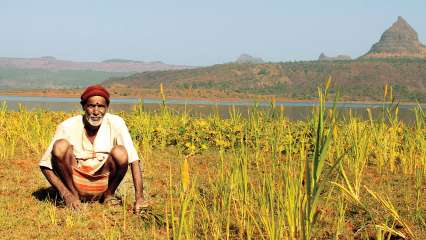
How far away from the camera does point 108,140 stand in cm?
582

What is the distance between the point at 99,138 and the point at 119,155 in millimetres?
315

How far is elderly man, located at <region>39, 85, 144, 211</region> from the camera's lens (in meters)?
5.58

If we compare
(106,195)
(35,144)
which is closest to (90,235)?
(106,195)

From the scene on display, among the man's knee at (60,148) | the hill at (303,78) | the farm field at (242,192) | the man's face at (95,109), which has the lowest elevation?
the hill at (303,78)

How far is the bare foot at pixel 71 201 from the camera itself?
5660mm

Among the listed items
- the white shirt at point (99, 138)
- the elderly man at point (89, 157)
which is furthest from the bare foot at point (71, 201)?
the white shirt at point (99, 138)

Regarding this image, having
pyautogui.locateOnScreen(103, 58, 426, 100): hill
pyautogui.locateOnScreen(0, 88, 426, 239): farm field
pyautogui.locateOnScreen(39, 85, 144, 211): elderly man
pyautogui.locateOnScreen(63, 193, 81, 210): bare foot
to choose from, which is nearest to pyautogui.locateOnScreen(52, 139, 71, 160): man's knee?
pyautogui.locateOnScreen(39, 85, 144, 211): elderly man

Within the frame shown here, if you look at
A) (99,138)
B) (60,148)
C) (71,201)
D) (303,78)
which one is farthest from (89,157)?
(303,78)

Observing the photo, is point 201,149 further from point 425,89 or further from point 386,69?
point 386,69

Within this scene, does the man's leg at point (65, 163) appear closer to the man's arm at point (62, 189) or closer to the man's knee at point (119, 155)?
the man's arm at point (62, 189)

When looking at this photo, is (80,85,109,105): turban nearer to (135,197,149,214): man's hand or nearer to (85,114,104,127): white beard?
(85,114,104,127): white beard

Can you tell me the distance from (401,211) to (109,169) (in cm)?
301

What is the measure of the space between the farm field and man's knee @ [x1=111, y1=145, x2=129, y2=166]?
52cm

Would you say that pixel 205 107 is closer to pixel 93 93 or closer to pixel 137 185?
pixel 137 185
